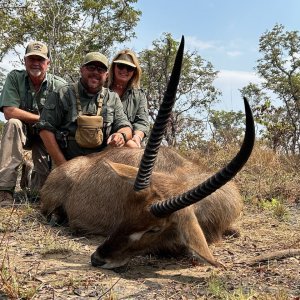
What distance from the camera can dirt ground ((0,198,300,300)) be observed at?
313cm

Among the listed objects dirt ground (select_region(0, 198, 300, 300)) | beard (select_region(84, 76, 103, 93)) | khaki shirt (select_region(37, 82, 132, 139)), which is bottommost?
dirt ground (select_region(0, 198, 300, 300))

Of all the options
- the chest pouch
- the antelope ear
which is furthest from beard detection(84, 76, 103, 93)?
the antelope ear

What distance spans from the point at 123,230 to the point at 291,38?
17080 mm

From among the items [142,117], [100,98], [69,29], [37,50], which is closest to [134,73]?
[142,117]

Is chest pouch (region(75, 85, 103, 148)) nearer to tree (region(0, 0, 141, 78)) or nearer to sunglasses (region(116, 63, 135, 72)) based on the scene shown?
sunglasses (region(116, 63, 135, 72))

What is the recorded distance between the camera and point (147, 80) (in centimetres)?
1839

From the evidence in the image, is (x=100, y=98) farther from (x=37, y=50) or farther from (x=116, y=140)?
(x=37, y=50)

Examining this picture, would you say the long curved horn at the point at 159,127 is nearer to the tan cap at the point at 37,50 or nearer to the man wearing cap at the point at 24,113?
the man wearing cap at the point at 24,113

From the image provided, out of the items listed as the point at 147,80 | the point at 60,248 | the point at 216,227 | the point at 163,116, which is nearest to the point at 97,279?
the point at 60,248

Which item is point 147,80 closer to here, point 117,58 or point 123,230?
point 117,58

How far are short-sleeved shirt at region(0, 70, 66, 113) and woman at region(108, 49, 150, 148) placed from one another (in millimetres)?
1018

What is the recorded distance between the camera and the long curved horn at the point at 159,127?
2797 mm

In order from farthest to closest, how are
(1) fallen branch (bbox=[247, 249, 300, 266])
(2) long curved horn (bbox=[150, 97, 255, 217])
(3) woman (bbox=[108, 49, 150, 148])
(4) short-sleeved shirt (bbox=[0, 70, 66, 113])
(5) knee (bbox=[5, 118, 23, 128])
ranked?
(3) woman (bbox=[108, 49, 150, 148])
(4) short-sleeved shirt (bbox=[0, 70, 66, 113])
(5) knee (bbox=[5, 118, 23, 128])
(1) fallen branch (bbox=[247, 249, 300, 266])
(2) long curved horn (bbox=[150, 97, 255, 217])

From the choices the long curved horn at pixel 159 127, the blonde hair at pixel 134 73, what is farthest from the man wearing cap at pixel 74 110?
the long curved horn at pixel 159 127
